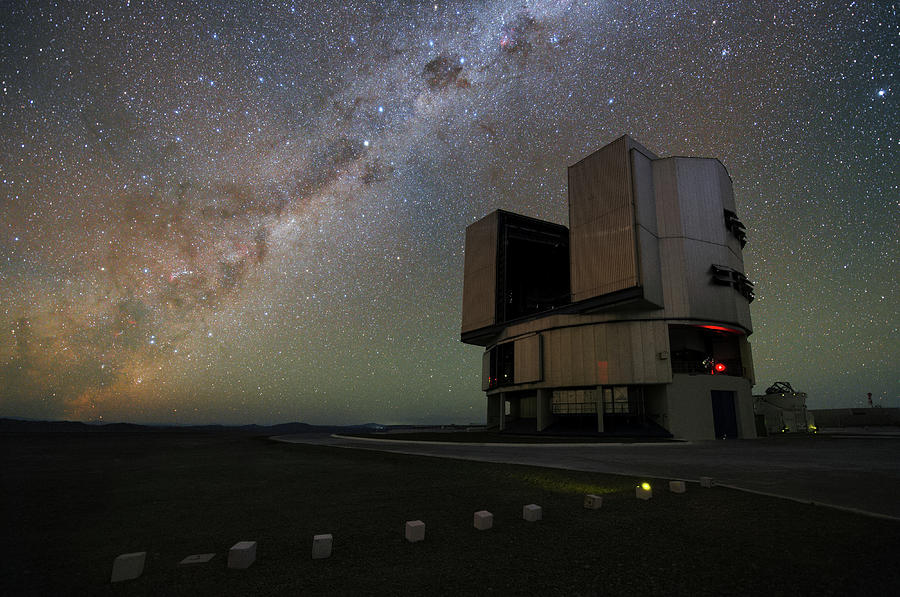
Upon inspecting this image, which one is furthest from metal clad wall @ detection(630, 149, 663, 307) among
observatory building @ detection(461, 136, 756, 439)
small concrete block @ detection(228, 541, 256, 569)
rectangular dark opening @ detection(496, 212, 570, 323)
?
small concrete block @ detection(228, 541, 256, 569)

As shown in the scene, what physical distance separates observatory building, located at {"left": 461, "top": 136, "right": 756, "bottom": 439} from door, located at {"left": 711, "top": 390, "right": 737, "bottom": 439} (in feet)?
0.27

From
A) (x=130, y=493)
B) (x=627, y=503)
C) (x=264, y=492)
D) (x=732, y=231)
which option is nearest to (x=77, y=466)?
(x=130, y=493)

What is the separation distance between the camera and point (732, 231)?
37.0 metres

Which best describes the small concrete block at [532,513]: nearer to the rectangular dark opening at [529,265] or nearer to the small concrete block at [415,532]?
the small concrete block at [415,532]

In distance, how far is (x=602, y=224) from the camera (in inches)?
1353

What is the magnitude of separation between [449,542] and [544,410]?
35005 millimetres

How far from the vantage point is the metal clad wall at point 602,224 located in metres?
32.4

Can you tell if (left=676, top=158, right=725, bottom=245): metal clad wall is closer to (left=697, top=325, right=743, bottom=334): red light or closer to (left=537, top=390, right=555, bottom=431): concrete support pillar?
(left=697, top=325, right=743, bottom=334): red light

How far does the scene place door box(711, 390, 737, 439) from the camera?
Answer: 32250 mm

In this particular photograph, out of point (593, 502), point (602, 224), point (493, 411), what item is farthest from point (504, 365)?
point (593, 502)

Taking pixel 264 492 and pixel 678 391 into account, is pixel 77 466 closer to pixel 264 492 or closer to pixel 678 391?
pixel 264 492

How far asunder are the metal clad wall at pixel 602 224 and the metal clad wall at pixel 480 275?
1225 cm

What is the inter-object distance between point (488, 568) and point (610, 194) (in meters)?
34.8

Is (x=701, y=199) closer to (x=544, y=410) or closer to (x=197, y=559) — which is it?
(x=544, y=410)
